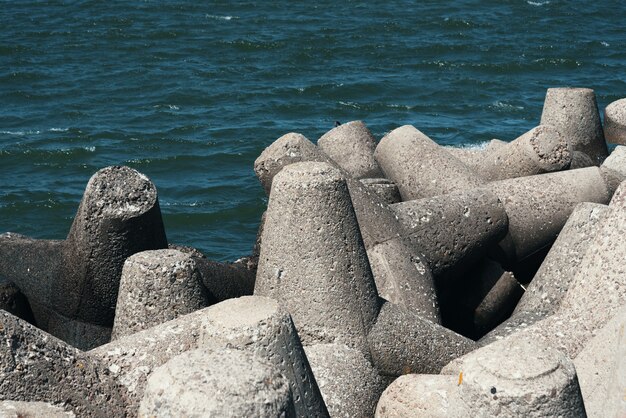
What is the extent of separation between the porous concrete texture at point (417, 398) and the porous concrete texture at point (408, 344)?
0.78m

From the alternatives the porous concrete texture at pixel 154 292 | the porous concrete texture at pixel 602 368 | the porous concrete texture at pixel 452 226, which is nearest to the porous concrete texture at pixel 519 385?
the porous concrete texture at pixel 602 368

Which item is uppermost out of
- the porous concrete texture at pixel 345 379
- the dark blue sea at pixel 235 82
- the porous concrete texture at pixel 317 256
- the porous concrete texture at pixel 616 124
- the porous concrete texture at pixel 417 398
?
the porous concrete texture at pixel 317 256

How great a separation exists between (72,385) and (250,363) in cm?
151

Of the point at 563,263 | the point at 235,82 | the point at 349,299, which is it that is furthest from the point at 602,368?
the point at 235,82

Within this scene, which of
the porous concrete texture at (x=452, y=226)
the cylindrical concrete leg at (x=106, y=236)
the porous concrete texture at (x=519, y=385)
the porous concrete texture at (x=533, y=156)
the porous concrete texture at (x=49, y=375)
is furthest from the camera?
the porous concrete texture at (x=533, y=156)

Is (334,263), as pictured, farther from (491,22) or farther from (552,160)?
(491,22)

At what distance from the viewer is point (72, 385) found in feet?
17.0

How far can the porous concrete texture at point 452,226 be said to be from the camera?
28.3ft

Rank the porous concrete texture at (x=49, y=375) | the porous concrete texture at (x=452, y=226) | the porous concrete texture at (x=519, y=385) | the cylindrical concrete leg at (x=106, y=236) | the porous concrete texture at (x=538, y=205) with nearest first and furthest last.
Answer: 1. the porous concrete texture at (x=519, y=385)
2. the porous concrete texture at (x=49, y=375)
3. the cylindrical concrete leg at (x=106, y=236)
4. the porous concrete texture at (x=452, y=226)
5. the porous concrete texture at (x=538, y=205)

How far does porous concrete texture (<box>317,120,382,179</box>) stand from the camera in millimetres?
10875

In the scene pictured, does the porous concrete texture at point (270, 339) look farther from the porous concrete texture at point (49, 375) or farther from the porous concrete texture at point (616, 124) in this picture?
the porous concrete texture at point (616, 124)

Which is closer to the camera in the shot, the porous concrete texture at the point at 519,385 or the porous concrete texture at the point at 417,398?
the porous concrete texture at the point at 519,385

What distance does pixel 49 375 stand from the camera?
16.8 ft

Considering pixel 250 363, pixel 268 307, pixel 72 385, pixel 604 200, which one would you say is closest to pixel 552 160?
pixel 604 200
